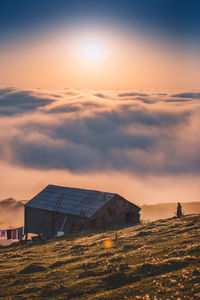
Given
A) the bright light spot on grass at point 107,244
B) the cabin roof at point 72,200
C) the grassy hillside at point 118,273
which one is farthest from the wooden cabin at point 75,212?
the grassy hillside at point 118,273

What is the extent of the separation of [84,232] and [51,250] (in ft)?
46.8

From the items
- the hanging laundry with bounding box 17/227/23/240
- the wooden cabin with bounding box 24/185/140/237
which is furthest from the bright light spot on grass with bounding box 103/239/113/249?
the hanging laundry with bounding box 17/227/23/240

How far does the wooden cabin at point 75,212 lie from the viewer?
5778cm

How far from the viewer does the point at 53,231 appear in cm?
5978

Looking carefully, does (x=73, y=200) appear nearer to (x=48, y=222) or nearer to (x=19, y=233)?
(x=48, y=222)

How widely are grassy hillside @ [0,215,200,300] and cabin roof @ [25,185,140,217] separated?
22948mm

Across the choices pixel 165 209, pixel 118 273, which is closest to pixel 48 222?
pixel 118 273

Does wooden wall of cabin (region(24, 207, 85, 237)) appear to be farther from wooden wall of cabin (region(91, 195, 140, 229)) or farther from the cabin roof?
wooden wall of cabin (region(91, 195, 140, 229))

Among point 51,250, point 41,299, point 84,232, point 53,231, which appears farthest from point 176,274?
point 53,231

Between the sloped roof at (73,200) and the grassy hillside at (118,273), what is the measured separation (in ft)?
75.6

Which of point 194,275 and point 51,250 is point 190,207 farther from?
point 194,275

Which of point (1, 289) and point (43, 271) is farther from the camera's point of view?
point (43, 271)

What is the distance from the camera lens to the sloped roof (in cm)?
5862

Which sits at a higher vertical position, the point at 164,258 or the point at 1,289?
the point at 164,258
